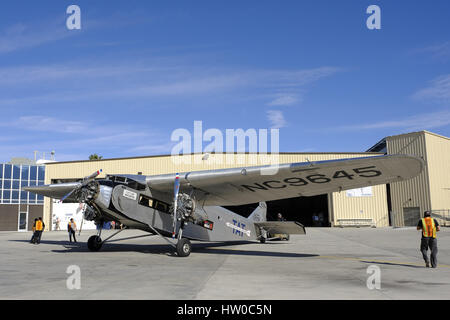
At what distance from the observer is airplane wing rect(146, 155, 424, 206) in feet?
39.5

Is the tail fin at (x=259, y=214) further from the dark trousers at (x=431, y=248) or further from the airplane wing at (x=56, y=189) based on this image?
the dark trousers at (x=431, y=248)

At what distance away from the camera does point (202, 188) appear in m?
15.4

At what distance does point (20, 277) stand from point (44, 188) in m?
12.4

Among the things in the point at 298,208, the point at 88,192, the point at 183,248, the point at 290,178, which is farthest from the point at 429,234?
the point at 298,208

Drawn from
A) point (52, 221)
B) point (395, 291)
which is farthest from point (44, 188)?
point (52, 221)

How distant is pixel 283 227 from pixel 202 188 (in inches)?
232

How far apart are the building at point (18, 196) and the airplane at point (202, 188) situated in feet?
138

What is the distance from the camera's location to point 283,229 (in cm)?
1912

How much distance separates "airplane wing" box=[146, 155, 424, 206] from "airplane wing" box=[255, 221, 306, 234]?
2388mm

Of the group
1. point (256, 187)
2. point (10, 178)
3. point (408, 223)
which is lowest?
point (408, 223)

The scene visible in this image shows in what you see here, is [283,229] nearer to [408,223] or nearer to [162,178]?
[162,178]

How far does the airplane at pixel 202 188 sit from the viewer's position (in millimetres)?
12523

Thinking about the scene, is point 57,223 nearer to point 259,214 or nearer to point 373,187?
point 259,214
